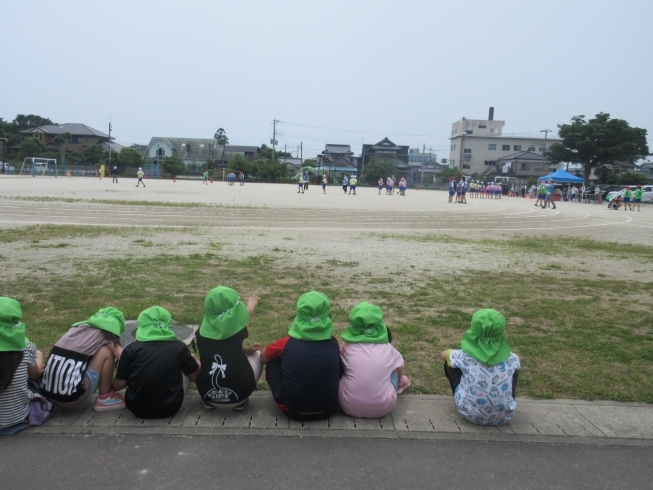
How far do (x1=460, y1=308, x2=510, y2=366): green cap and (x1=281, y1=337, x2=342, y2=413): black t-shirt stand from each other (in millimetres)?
992

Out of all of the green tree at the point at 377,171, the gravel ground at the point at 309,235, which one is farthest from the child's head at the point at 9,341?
the green tree at the point at 377,171

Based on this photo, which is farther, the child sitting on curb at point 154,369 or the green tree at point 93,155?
the green tree at point 93,155

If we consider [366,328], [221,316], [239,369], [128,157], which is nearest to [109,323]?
[221,316]

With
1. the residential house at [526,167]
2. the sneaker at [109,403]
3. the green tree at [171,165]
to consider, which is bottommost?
the sneaker at [109,403]

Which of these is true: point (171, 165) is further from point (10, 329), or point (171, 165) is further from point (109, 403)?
point (10, 329)

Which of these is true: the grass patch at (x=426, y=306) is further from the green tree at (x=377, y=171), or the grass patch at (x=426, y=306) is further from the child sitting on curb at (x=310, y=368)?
the green tree at (x=377, y=171)

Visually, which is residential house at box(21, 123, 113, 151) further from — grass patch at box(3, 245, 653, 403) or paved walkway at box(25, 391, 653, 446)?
paved walkway at box(25, 391, 653, 446)

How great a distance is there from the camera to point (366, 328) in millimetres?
3963

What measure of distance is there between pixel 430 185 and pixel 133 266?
7450 cm

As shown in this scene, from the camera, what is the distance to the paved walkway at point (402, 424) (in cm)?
364

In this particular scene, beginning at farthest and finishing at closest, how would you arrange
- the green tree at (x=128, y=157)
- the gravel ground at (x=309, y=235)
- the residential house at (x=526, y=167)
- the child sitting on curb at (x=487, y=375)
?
the residential house at (x=526, y=167) < the green tree at (x=128, y=157) < the gravel ground at (x=309, y=235) < the child sitting on curb at (x=487, y=375)

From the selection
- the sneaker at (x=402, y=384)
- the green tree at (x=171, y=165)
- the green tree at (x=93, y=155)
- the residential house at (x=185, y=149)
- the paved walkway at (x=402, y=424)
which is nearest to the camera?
the paved walkway at (x=402, y=424)

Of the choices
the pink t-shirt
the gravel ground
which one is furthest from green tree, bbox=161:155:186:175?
the pink t-shirt

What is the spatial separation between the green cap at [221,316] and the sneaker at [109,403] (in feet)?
2.64
